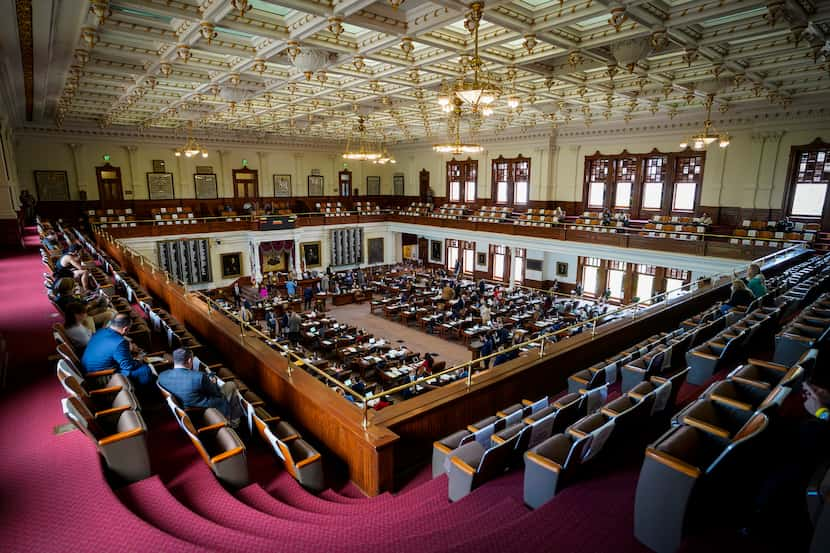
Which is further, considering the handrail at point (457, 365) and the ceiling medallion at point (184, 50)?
the ceiling medallion at point (184, 50)

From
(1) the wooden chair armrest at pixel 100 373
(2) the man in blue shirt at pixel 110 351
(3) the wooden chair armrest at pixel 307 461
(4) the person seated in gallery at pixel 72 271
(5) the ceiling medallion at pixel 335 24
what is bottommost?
(3) the wooden chair armrest at pixel 307 461

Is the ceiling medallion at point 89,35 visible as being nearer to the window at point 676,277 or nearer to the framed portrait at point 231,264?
the framed portrait at point 231,264

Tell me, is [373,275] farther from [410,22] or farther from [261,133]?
[410,22]

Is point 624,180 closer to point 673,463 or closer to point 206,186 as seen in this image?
point 673,463

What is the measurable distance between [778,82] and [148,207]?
2420 centimetres


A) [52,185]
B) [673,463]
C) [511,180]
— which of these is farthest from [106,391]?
[511,180]

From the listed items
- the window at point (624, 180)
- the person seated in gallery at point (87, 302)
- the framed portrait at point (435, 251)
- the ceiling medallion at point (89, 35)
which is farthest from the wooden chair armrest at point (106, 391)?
the framed portrait at point (435, 251)

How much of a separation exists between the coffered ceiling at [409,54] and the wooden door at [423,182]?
10.6 meters

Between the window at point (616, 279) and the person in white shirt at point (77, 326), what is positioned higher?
the person in white shirt at point (77, 326)

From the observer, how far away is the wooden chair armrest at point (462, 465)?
3.26 metres

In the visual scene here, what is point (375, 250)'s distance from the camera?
25703 mm

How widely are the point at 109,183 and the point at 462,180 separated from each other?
681 inches

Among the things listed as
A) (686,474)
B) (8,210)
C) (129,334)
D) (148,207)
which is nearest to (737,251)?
(686,474)

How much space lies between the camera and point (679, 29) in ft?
25.4
